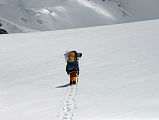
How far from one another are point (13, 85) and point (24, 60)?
20.8ft

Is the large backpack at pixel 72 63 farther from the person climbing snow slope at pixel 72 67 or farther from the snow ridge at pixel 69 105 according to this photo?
the snow ridge at pixel 69 105

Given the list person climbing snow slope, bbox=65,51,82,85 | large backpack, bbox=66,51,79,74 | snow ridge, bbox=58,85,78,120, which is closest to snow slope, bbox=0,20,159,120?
snow ridge, bbox=58,85,78,120

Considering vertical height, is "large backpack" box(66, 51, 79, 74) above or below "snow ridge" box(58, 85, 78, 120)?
above

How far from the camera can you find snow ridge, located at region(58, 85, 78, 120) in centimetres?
1098

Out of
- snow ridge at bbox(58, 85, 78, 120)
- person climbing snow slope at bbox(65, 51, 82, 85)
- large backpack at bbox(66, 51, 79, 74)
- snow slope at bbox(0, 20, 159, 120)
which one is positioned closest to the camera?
snow ridge at bbox(58, 85, 78, 120)

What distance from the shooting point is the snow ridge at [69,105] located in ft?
36.0

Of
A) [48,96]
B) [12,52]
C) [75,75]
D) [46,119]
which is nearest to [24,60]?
[12,52]

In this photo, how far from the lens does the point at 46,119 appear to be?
1081cm

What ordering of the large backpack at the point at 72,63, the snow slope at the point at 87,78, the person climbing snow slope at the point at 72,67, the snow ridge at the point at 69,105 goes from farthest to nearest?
the large backpack at the point at 72,63 < the person climbing snow slope at the point at 72,67 < the snow slope at the point at 87,78 < the snow ridge at the point at 69,105

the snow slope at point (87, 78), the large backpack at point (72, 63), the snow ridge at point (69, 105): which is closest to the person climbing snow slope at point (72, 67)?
the large backpack at point (72, 63)

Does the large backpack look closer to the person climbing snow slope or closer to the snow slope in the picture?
the person climbing snow slope

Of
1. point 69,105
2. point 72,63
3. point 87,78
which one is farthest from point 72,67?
point 69,105

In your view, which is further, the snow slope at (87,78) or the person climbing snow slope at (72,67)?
the person climbing snow slope at (72,67)

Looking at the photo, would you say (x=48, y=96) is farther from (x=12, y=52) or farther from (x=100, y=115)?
(x=12, y=52)
